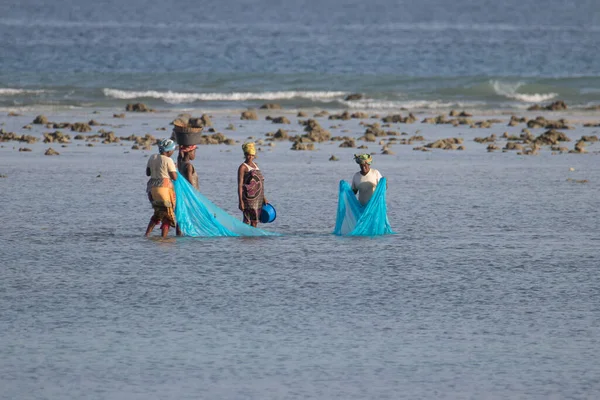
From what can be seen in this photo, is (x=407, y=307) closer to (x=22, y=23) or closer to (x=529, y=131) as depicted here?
(x=529, y=131)

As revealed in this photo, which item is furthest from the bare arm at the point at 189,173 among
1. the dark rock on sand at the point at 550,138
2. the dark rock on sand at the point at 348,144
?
the dark rock on sand at the point at 550,138

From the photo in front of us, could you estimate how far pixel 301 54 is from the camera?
9675cm

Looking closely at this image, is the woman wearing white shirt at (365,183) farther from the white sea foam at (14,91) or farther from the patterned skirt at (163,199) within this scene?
the white sea foam at (14,91)

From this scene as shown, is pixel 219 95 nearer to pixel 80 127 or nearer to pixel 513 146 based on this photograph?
pixel 80 127

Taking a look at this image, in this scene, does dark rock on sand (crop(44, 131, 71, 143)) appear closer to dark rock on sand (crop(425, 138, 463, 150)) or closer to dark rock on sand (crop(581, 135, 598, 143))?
dark rock on sand (crop(425, 138, 463, 150))

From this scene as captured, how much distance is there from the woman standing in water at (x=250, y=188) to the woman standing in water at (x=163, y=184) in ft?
3.08

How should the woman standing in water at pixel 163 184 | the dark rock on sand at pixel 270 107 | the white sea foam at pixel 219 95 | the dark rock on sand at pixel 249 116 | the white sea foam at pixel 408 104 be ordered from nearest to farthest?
1. the woman standing in water at pixel 163 184
2. the dark rock on sand at pixel 249 116
3. the dark rock on sand at pixel 270 107
4. the white sea foam at pixel 408 104
5. the white sea foam at pixel 219 95

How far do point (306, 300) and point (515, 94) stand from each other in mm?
44132

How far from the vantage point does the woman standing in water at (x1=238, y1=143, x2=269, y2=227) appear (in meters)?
17.4

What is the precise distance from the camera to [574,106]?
4781 centimetres

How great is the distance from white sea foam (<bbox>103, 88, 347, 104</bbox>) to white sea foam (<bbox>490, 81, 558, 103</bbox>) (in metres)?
6.82

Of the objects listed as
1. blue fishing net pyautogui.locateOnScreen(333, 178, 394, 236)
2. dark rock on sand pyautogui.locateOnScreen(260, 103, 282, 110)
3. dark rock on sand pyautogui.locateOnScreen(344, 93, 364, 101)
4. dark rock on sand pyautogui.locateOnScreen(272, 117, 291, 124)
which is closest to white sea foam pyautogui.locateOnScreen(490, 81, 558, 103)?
dark rock on sand pyautogui.locateOnScreen(344, 93, 364, 101)

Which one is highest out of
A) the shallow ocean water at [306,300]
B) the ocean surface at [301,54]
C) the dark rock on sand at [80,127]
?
the ocean surface at [301,54]

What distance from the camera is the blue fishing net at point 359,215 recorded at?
1730 centimetres
